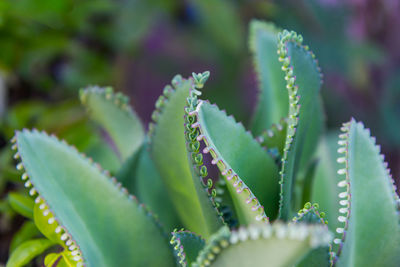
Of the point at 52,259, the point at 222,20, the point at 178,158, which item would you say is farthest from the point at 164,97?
the point at 222,20

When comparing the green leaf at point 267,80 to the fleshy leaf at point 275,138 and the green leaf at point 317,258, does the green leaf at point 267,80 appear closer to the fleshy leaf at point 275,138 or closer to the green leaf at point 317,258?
the fleshy leaf at point 275,138

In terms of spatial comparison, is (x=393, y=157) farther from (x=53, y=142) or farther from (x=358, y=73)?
(x=53, y=142)

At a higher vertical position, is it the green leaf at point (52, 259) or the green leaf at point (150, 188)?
the green leaf at point (150, 188)

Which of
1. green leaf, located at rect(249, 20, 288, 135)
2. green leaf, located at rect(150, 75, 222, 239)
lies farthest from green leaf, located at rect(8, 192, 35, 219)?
green leaf, located at rect(249, 20, 288, 135)

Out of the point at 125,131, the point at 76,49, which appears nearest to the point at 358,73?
the point at 76,49

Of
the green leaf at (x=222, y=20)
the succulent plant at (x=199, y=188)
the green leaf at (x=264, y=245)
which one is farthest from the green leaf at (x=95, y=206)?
the green leaf at (x=222, y=20)

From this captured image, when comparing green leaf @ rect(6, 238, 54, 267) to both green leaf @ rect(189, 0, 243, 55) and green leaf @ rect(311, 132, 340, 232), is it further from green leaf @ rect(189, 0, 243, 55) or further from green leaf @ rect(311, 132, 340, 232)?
green leaf @ rect(189, 0, 243, 55)

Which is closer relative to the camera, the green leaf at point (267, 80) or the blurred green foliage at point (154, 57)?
the green leaf at point (267, 80)
